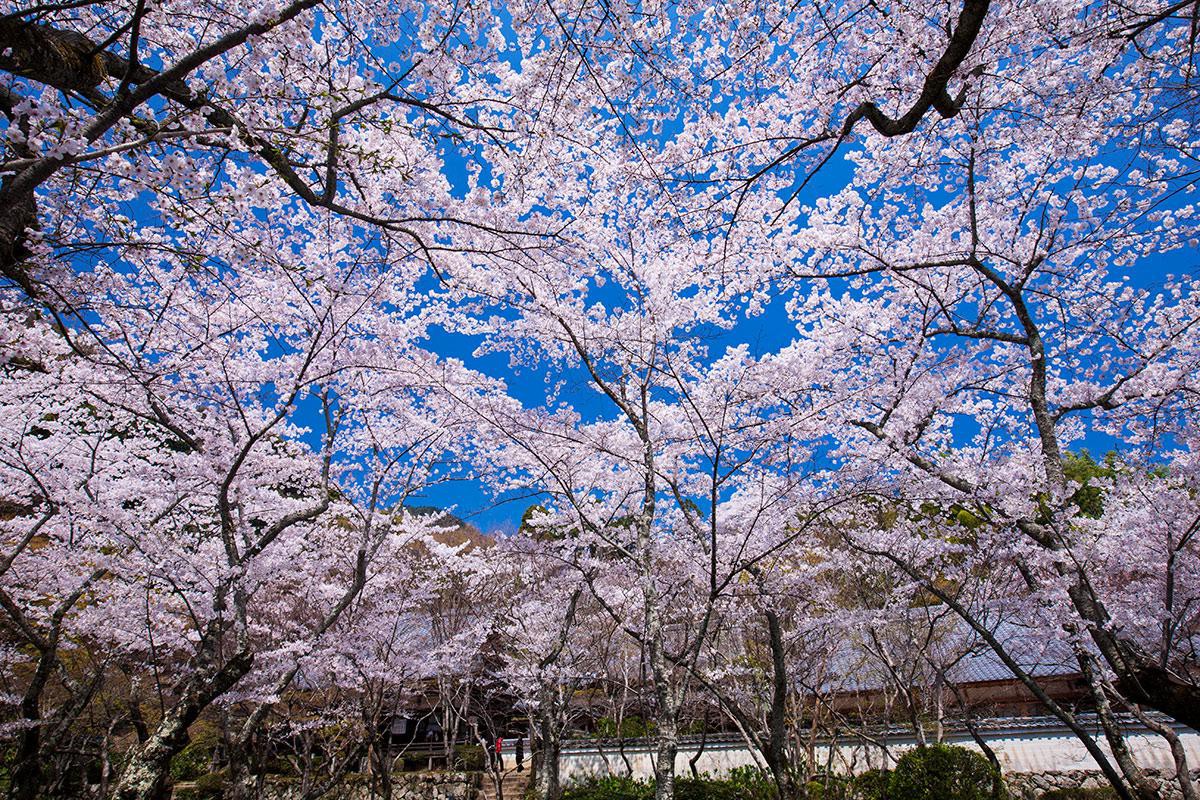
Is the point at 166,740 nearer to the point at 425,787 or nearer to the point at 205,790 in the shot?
the point at 425,787

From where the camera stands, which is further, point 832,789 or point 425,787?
point 425,787

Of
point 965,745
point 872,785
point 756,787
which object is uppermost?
point 965,745

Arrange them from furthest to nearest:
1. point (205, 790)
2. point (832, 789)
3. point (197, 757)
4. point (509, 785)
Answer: point (197, 757) < point (509, 785) < point (205, 790) < point (832, 789)

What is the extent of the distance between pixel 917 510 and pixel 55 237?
9.18m

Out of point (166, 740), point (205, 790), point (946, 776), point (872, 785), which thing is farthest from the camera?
point (205, 790)

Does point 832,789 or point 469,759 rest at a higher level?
point 832,789

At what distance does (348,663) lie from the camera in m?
8.38

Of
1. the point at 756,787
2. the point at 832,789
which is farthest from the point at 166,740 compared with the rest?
the point at 832,789

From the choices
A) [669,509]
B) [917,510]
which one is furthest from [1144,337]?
[669,509]

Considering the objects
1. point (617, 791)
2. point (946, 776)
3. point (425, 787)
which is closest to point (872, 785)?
point (946, 776)

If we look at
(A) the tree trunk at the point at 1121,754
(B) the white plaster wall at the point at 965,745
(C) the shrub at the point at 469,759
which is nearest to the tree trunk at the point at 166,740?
(A) the tree trunk at the point at 1121,754

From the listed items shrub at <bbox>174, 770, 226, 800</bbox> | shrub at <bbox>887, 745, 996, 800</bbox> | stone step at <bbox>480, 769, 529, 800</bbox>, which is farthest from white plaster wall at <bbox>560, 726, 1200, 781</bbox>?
shrub at <bbox>174, 770, 226, 800</bbox>

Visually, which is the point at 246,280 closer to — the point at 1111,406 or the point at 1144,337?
the point at 1111,406

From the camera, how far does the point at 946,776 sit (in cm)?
788
